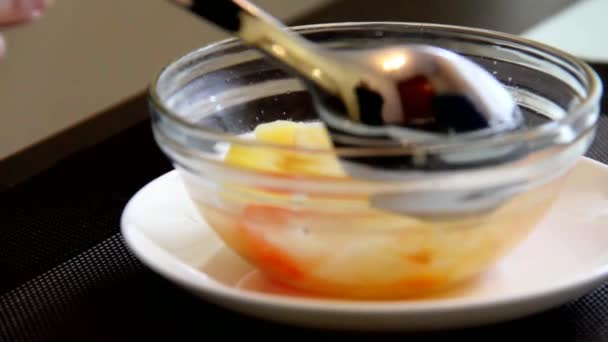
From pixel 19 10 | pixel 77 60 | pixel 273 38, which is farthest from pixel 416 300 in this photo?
pixel 77 60

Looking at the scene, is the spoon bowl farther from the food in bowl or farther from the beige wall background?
the beige wall background

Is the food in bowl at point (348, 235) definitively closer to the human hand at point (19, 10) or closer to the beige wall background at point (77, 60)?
the human hand at point (19, 10)

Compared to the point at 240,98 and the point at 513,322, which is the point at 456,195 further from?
the point at 240,98

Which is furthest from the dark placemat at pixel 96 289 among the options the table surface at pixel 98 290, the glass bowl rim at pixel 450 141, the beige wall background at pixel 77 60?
the beige wall background at pixel 77 60

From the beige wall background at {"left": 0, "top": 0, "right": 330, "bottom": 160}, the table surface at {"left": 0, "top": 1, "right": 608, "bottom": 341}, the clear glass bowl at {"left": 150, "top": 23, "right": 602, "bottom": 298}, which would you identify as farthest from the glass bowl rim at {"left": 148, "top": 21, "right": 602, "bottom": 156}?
the beige wall background at {"left": 0, "top": 0, "right": 330, "bottom": 160}

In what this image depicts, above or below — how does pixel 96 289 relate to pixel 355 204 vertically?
below

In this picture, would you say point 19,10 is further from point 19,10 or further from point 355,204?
point 355,204

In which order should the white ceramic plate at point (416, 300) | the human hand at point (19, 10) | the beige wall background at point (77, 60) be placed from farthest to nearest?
the beige wall background at point (77, 60) < the human hand at point (19, 10) < the white ceramic plate at point (416, 300)
